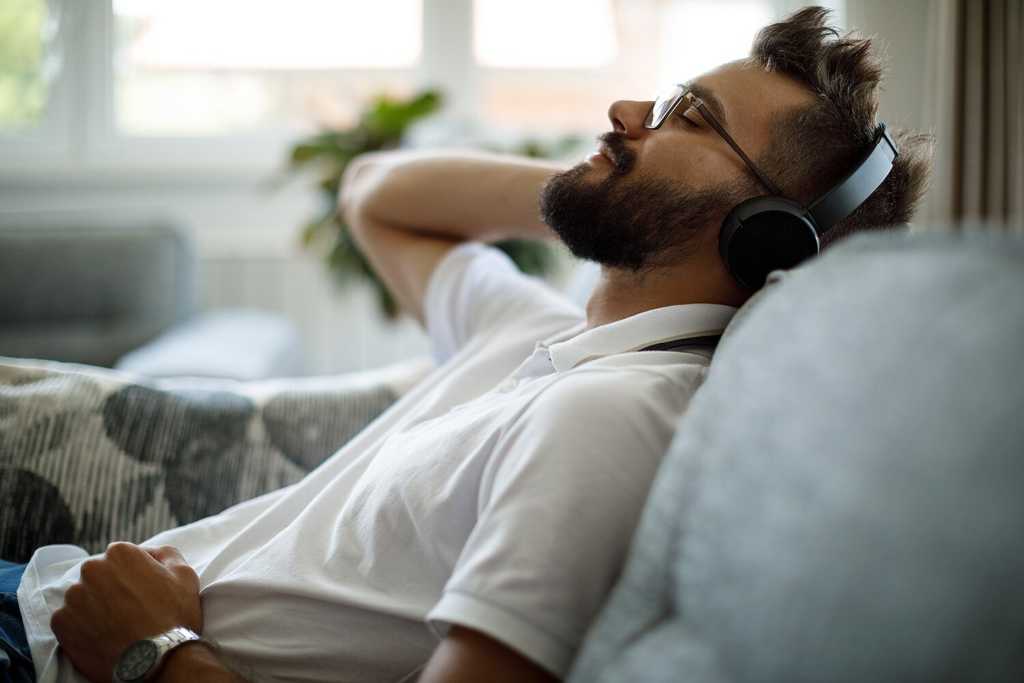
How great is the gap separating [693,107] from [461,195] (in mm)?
478

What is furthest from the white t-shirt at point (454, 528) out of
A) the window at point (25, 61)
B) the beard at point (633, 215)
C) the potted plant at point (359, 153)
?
the window at point (25, 61)

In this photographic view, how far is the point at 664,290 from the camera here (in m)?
1.02

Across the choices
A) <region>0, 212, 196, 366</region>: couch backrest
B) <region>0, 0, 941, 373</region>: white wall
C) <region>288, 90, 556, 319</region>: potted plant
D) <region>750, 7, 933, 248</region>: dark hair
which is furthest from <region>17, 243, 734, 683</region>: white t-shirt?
<region>0, 0, 941, 373</region>: white wall

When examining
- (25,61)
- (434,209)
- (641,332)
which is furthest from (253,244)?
(641,332)

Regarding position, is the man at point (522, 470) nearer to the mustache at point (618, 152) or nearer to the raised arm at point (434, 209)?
the mustache at point (618, 152)

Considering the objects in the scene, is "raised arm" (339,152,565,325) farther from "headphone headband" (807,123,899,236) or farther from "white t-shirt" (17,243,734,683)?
"headphone headband" (807,123,899,236)

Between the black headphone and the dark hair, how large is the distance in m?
0.05

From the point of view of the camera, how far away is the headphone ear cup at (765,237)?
2.98 ft

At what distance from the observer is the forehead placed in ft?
3.32

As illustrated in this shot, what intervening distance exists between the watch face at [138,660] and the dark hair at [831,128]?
805 mm

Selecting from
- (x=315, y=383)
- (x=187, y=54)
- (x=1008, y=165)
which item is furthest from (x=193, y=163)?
(x=1008, y=165)

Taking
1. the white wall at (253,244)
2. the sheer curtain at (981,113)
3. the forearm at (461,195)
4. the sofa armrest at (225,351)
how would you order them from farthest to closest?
the white wall at (253,244)
the sheer curtain at (981,113)
the sofa armrest at (225,351)
the forearm at (461,195)

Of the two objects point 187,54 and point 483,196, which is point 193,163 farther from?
point 483,196

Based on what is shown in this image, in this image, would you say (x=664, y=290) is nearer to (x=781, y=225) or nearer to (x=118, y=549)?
(x=781, y=225)
